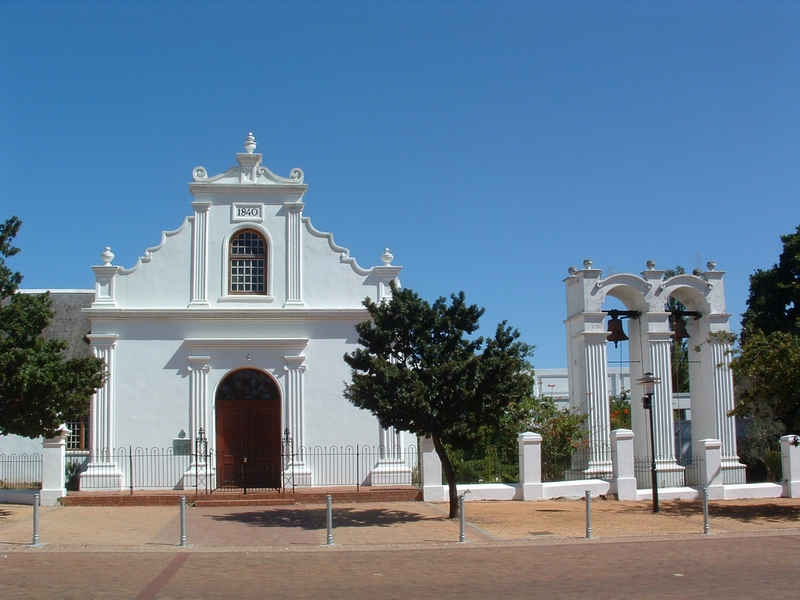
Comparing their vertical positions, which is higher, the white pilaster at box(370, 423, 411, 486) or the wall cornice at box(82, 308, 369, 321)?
the wall cornice at box(82, 308, 369, 321)

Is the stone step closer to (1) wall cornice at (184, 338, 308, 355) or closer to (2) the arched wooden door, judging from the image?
(2) the arched wooden door

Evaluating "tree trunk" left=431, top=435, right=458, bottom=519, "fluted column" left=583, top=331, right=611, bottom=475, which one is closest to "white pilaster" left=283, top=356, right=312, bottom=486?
"tree trunk" left=431, top=435, right=458, bottom=519

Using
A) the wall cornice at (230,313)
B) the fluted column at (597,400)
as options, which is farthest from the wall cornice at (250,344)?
the fluted column at (597,400)

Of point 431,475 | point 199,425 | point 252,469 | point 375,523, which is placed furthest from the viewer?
point 252,469

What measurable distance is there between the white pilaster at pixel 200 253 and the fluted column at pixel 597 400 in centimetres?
1084

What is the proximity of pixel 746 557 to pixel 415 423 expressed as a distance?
7296 mm

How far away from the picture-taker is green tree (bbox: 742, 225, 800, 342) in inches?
1442

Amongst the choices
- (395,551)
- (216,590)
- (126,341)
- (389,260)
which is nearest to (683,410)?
(389,260)

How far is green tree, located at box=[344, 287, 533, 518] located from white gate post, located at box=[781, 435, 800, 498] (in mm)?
9249

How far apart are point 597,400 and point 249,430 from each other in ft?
32.0

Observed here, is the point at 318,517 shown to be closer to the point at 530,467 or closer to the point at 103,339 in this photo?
the point at 530,467

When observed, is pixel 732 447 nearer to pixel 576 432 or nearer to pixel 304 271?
pixel 576 432

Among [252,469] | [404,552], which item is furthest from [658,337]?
[404,552]

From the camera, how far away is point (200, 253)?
26.2m
